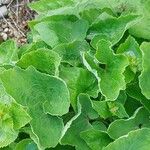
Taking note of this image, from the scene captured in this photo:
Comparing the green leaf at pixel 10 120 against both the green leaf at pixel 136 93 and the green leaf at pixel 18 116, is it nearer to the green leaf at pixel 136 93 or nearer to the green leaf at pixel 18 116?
the green leaf at pixel 18 116

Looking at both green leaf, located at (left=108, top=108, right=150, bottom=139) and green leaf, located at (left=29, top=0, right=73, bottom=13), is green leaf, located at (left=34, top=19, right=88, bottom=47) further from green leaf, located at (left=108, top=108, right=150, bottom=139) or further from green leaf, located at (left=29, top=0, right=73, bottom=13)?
green leaf, located at (left=108, top=108, right=150, bottom=139)

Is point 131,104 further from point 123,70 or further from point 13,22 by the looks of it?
point 13,22

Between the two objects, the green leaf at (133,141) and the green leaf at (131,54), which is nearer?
the green leaf at (133,141)

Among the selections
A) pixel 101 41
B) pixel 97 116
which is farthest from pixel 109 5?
pixel 97 116

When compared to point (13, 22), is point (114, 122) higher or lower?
higher

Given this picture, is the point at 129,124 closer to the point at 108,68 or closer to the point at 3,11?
the point at 108,68

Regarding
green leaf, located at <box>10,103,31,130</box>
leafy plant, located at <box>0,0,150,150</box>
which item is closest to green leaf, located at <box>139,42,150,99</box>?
leafy plant, located at <box>0,0,150,150</box>

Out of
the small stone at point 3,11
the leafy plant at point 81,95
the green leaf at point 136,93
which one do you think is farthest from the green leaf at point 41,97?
the small stone at point 3,11
